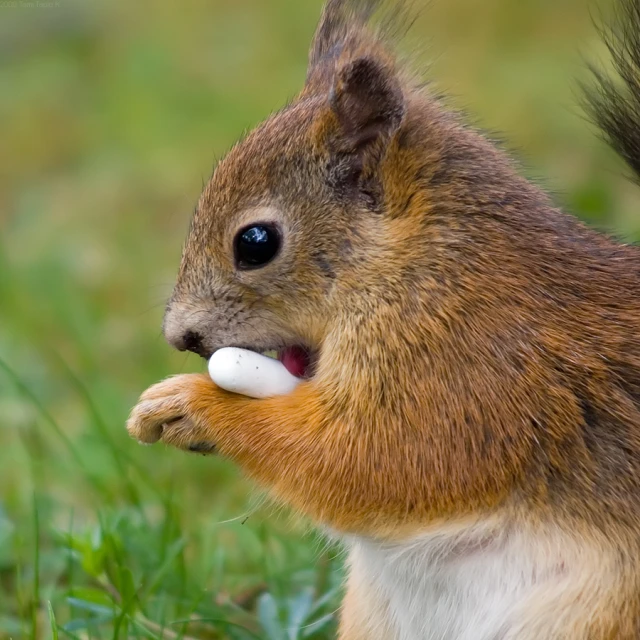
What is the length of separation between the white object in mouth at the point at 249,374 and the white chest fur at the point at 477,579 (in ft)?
1.09

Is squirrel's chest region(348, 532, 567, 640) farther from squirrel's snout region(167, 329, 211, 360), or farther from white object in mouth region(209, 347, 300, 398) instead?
squirrel's snout region(167, 329, 211, 360)

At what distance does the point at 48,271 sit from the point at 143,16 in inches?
169

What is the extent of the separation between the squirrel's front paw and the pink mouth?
16 centimetres

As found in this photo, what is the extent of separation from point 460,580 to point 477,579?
1.6 inches

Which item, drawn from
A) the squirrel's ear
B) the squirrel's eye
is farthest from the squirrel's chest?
the squirrel's ear

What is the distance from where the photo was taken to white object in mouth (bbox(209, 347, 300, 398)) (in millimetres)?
2213

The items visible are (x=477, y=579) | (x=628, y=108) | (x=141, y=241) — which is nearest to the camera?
(x=477, y=579)

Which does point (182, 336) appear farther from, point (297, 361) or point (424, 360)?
point (424, 360)

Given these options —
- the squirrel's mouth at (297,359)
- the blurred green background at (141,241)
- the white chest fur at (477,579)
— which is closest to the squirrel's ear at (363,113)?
the squirrel's mouth at (297,359)

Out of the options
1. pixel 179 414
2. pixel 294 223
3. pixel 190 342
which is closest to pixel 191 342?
pixel 190 342

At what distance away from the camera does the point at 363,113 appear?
222 cm

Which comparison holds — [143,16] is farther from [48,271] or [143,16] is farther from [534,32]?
[48,271]

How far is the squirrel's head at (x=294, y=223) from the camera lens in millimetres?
2225

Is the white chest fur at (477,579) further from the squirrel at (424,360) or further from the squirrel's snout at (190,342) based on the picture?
the squirrel's snout at (190,342)
